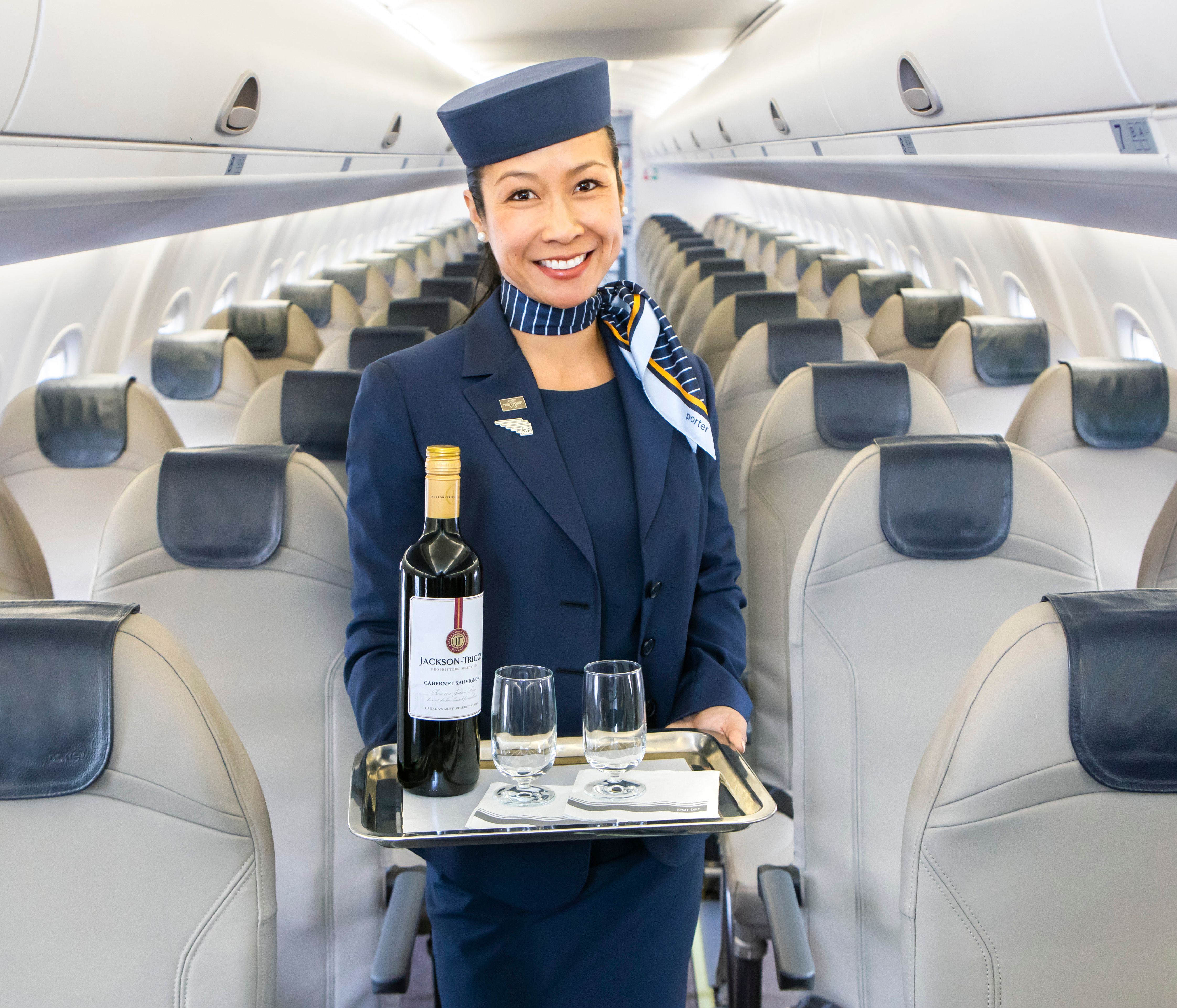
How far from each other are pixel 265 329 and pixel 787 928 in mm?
4717

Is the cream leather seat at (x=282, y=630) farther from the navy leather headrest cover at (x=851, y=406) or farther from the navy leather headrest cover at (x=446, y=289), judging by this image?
the navy leather headrest cover at (x=446, y=289)

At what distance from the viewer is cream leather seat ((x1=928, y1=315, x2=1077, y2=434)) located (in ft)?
14.6

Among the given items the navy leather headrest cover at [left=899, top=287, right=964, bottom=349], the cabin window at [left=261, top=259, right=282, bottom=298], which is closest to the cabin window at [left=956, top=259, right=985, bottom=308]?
the navy leather headrest cover at [left=899, top=287, right=964, bottom=349]

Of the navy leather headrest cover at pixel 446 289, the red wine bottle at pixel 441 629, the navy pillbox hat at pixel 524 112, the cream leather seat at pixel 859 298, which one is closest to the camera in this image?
the red wine bottle at pixel 441 629

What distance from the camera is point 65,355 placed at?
5949mm

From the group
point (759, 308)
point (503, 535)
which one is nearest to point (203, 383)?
point (759, 308)

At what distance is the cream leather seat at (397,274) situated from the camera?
962cm

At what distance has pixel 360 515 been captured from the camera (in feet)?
4.82

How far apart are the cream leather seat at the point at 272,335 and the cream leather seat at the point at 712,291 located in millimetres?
2317

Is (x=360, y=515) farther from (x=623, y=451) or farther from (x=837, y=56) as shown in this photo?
(x=837, y=56)

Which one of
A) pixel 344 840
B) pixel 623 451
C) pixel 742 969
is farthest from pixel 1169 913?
pixel 344 840

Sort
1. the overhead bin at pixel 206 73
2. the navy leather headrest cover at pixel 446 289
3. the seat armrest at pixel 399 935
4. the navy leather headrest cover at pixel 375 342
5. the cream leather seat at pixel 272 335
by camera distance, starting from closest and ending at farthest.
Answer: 1. the seat armrest at pixel 399 935
2. the overhead bin at pixel 206 73
3. the navy leather headrest cover at pixel 375 342
4. the cream leather seat at pixel 272 335
5. the navy leather headrest cover at pixel 446 289

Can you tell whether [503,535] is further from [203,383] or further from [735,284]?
[735,284]

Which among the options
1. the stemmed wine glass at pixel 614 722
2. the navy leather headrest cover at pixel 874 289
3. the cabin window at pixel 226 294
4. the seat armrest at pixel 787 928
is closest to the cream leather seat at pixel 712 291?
the navy leather headrest cover at pixel 874 289
